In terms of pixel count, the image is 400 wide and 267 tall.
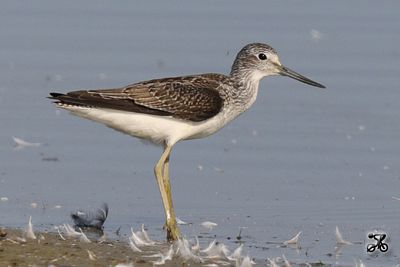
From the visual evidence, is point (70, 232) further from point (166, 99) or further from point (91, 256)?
point (166, 99)

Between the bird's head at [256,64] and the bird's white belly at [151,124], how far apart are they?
750 millimetres

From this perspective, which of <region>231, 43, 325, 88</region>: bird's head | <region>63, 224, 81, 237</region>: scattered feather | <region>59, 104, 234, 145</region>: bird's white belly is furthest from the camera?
<region>231, 43, 325, 88</region>: bird's head

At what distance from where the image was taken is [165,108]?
36.7 feet

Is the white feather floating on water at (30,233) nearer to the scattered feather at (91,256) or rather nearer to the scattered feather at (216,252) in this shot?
the scattered feather at (91,256)

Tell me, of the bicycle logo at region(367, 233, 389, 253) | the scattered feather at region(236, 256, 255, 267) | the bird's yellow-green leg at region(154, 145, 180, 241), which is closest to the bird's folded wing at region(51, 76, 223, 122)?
the bird's yellow-green leg at region(154, 145, 180, 241)

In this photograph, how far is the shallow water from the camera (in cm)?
1113

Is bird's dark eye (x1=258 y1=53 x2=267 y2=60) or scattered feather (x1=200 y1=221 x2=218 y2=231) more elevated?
bird's dark eye (x1=258 y1=53 x2=267 y2=60)

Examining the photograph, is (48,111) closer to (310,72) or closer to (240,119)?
(240,119)

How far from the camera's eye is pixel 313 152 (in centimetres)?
1302

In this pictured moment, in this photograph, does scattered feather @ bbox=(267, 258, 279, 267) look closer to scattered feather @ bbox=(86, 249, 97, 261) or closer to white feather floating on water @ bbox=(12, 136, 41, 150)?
scattered feather @ bbox=(86, 249, 97, 261)

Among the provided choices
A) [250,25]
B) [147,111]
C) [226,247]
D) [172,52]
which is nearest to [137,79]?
[172,52]

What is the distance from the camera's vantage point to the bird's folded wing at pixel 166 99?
11.0m

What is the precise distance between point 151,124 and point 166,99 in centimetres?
26

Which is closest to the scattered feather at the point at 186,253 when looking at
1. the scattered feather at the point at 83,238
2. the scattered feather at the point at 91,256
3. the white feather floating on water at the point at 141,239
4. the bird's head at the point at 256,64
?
the white feather floating on water at the point at 141,239
